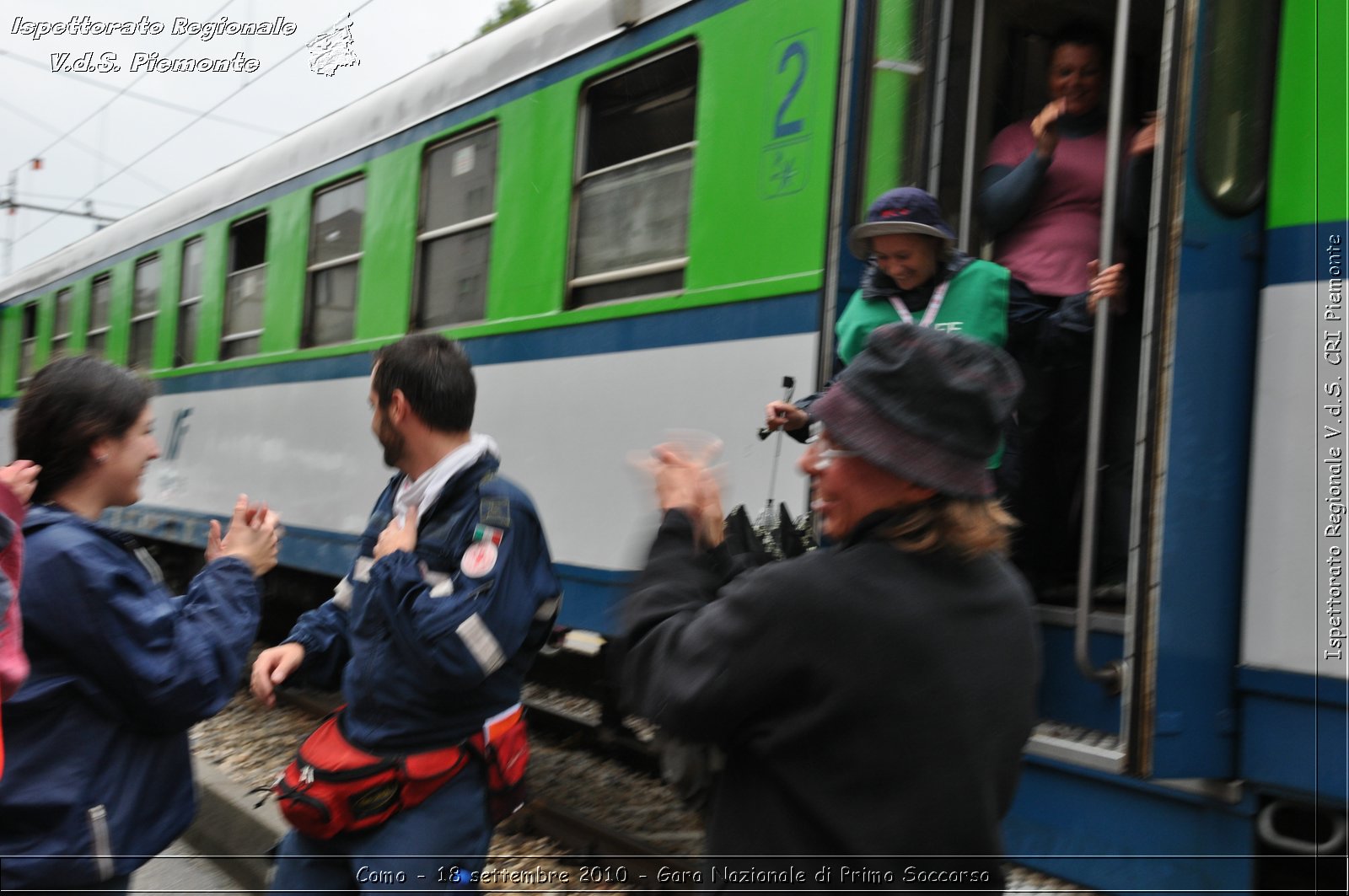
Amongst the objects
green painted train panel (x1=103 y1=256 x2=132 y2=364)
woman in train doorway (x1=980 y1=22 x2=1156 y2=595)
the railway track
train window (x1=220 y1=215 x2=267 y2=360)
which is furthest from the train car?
green painted train panel (x1=103 y1=256 x2=132 y2=364)

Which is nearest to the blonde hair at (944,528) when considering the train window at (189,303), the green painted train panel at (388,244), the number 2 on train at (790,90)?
the number 2 on train at (790,90)

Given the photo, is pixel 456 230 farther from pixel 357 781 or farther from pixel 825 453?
pixel 825 453

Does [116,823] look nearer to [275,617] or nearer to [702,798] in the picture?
[702,798]

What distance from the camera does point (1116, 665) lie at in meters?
3.03

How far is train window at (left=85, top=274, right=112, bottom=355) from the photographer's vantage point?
10.3 metres

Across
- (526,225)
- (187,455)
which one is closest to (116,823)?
(526,225)

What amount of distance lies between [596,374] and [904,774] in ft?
11.3

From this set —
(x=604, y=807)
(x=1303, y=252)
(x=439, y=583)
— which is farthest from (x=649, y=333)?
(x=439, y=583)

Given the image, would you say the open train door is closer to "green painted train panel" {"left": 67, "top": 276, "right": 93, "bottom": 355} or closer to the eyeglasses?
the eyeglasses

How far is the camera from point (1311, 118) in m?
2.89

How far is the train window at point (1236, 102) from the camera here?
2875mm

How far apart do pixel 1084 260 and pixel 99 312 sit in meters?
9.44

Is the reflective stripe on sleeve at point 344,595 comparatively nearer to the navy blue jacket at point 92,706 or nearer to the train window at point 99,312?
the navy blue jacket at point 92,706

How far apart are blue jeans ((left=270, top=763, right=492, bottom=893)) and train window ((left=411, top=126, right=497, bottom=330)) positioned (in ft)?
11.5
